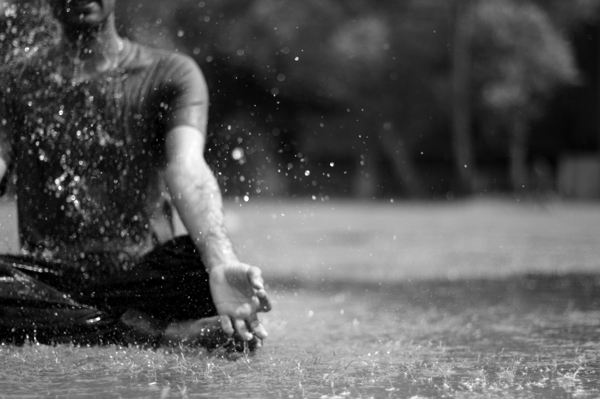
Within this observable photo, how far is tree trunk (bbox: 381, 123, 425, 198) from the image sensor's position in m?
37.4

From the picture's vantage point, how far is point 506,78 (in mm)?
33875

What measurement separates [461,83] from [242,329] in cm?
3057

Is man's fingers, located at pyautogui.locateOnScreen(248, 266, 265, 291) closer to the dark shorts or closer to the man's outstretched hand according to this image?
the man's outstretched hand

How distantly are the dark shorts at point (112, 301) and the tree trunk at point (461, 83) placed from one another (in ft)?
94.5

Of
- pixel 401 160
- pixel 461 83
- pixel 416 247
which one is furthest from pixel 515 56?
pixel 416 247

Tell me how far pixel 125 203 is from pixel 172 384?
4.25ft

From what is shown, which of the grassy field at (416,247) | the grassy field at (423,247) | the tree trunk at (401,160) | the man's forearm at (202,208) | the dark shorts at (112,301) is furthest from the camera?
the tree trunk at (401,160)

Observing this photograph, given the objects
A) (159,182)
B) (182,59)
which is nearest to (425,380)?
(159,182)

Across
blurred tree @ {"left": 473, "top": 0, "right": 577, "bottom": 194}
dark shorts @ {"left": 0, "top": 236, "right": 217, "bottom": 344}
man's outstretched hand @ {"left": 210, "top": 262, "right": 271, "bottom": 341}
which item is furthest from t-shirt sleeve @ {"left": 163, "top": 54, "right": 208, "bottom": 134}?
blurred tree @ {"left": 473, "top": 0, "right": 577, "bottom": 194}

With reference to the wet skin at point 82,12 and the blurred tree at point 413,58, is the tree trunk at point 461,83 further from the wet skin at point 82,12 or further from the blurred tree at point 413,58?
the wet skin at point 82,12

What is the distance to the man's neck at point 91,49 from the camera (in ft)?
15.2

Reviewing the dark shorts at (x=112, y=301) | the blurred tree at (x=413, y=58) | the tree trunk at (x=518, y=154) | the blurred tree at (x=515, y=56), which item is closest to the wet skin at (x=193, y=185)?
the dark shorts at (x=112, y=301)

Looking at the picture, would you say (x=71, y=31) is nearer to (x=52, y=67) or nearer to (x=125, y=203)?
(x=52, y=67)

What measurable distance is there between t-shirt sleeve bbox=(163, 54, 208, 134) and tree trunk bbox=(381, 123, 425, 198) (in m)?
32.1
